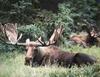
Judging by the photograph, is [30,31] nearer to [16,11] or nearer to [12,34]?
[12,34]

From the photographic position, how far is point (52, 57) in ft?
39.2

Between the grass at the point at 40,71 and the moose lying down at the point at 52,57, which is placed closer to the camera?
the grass at the point at 40,71

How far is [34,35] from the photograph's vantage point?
1420cm

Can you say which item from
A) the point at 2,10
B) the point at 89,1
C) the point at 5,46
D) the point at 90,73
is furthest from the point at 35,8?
the point at 90,73

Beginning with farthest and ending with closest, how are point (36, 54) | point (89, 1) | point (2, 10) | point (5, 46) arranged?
point (89, 1) → point (2, 10) → point (5, 46) → point (36, 54)

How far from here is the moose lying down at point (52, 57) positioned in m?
11.5

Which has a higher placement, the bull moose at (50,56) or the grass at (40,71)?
the grass at (40,71)

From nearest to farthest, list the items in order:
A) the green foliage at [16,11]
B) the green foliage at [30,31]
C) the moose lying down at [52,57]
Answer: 1. the moose lying down at [52,57]
2. the green foliage at [30,31]
3. the green foliage at [16,11]

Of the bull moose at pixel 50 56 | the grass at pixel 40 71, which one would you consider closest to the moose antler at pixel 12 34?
the bull moose at pixel 50 56

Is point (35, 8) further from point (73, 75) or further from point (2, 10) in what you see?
point (73, 75)

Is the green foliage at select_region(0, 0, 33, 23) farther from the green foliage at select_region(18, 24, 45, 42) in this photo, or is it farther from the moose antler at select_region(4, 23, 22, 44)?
the moose antler at select_region(4, 23, 22, 44)

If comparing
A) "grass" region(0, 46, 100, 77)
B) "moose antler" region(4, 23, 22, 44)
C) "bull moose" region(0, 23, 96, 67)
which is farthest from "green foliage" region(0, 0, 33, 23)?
"grass" region(0, 46, 100, 77)

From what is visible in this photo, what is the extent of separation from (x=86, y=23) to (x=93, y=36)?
4.52 feet

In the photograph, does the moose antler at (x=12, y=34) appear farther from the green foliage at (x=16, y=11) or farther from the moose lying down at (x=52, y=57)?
the green foliage at (x=16, y=11)
